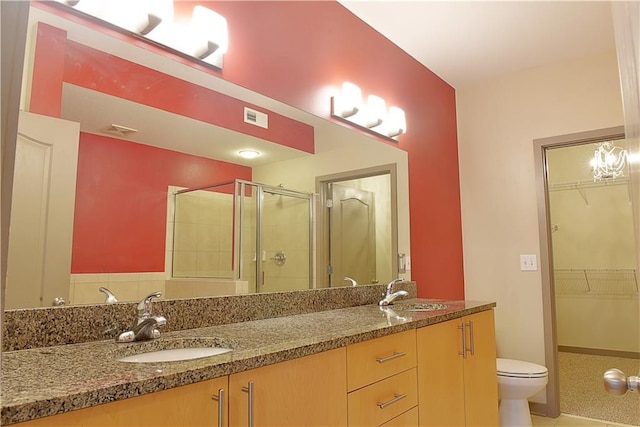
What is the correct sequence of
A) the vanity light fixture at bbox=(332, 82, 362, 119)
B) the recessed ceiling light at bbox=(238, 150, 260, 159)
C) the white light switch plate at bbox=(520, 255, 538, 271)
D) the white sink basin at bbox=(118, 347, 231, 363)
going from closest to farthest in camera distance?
the white sink basin at bbox=(118, 347, 231, 363) → the recessed ceiling light at bbox=(238, 150, 260, 159) → the vanity light fixture at bbox=(332, 82, 362, 119) → the white light switch plate at bbox=(520, 255, 538, 271)

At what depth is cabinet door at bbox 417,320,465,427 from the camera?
1676mm

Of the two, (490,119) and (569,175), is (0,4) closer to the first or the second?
(490,119)

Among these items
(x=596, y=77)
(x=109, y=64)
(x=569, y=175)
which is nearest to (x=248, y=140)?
(x=109, y=64)

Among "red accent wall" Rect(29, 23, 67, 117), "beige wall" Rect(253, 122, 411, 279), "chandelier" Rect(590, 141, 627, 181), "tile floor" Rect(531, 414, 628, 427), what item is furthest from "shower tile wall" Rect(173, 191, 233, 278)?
"chandelier" Rect(590, 141, 627, 181)

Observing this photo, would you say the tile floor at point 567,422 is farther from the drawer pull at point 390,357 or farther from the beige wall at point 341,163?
the drawer pull at point 390,357

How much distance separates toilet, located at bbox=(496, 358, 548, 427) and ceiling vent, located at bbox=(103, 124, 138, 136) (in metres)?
2.39

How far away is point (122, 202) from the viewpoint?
1.44 meters

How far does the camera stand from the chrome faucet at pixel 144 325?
4.06 ft

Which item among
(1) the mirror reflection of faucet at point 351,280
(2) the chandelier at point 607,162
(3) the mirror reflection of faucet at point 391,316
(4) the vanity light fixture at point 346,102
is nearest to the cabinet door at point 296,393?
(3) the mirror reflection of faucet at point 391,316

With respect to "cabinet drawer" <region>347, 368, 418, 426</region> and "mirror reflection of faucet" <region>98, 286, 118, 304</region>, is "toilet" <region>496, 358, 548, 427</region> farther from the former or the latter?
"mirror reflection of faucet" <region>98, 286, 118, 304</region>

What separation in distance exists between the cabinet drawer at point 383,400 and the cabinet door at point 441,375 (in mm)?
80

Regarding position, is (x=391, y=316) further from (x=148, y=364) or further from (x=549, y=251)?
(x=549, y=251)

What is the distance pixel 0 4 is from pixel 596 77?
3.52 meters

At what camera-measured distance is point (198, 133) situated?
1.70 m
